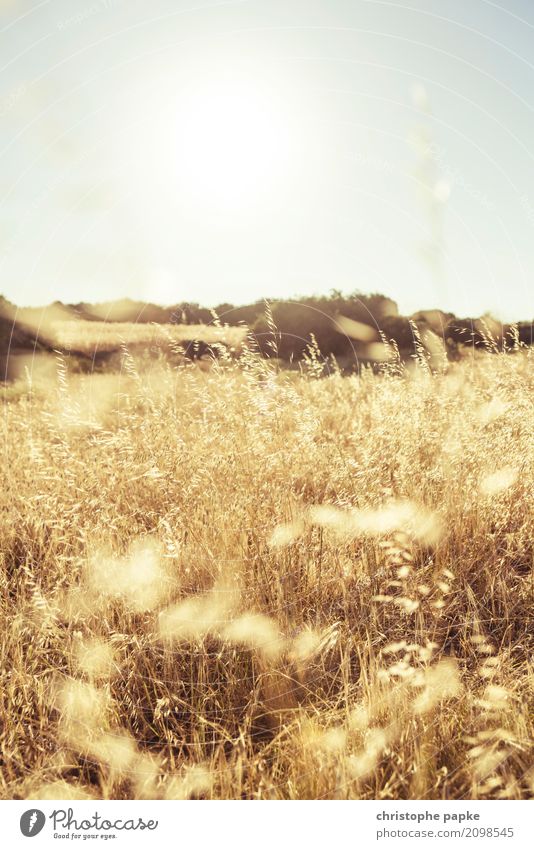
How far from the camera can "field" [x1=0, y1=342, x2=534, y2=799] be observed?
5.60ft

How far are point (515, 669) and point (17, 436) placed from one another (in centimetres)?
381

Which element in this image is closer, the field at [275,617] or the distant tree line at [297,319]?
the field at [275,617]

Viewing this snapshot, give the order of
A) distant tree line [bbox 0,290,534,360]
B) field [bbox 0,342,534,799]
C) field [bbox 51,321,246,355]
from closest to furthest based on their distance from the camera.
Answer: field [bbox 0,342,534,799], field [bbox 51,321,246,355], distant tree line [bbox 0,290,534,360]

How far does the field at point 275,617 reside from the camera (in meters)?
1.71

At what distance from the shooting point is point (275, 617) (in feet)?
7.16

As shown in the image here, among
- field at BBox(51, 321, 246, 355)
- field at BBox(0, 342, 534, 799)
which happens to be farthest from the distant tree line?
field at BBox(0, 342, 534, 799)

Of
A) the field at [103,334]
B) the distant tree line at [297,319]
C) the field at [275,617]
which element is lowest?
the field at [275,617]

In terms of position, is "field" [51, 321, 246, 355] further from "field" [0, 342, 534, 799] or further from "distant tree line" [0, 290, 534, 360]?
"field" [0, 342, 534, 799]
